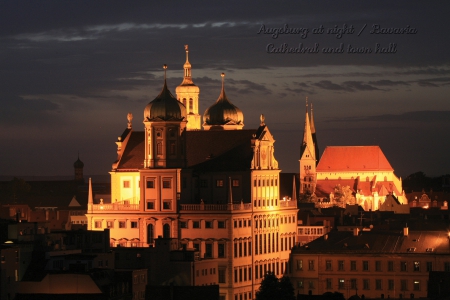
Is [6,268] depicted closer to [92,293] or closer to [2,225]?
[92,293]

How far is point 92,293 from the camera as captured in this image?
16725cm

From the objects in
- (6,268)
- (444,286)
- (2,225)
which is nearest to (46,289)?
(6,268)

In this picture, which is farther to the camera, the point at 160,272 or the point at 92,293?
the point at 160,272

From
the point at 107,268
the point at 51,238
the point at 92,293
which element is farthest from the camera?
the point at 51,238

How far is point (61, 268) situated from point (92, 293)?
11.2 meters

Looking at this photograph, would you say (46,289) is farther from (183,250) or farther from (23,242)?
(183,250)

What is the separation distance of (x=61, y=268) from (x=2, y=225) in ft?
47.9

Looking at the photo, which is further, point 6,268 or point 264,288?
point 264,288

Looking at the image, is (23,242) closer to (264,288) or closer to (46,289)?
(46,289)

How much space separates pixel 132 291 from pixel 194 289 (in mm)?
7038

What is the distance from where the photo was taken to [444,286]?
18575 cm

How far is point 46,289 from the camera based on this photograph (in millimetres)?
168500

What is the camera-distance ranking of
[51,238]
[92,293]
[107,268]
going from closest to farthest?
[92,293], [107,268], [51,238]

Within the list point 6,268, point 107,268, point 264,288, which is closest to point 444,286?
point 264,288
